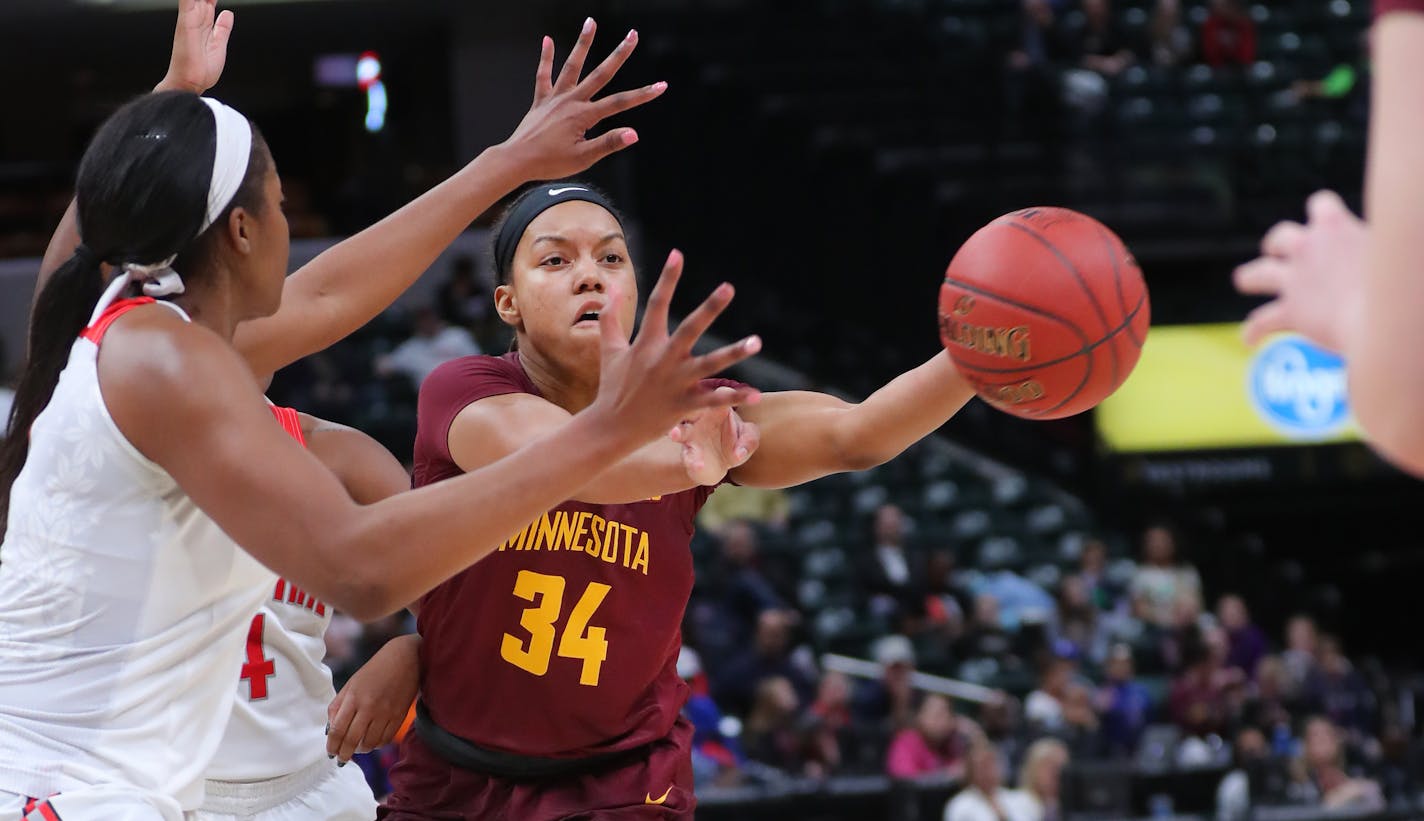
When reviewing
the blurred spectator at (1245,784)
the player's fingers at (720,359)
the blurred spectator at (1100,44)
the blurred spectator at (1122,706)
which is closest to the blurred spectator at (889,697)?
the blurred spectator at (1122,706)

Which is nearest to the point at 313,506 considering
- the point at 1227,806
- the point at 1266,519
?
the point at 1227,806

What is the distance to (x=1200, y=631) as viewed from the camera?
41.9 feet

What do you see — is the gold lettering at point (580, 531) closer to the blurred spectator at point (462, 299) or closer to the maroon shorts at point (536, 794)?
the maroon shorts at point (536, 794)

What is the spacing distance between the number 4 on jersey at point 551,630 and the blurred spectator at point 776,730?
6604 millimetres

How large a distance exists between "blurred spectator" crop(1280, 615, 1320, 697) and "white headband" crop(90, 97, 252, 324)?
428 inches

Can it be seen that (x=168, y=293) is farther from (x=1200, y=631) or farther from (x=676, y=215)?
(x=676, y=215)

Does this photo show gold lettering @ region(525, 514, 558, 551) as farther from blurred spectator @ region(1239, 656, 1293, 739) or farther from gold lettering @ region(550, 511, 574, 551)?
blurred spectator @ region(1239, 656, 1293, 739)

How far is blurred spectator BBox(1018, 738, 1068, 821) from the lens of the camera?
31.5 ft

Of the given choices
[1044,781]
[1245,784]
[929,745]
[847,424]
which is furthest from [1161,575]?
[847,424]

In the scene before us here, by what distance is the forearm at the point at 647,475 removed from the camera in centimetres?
295

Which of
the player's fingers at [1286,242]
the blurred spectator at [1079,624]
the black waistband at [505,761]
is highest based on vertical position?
the player's fingers at [1286,242]

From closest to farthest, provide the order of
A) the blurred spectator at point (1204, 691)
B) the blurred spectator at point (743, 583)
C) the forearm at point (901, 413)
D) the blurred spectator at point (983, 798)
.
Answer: the forearm at point (901, 413) → the blurred spectator at point (983, 798) → the blurred spectator at point (1204, 691) → the blurred spectator at point (743, 583)

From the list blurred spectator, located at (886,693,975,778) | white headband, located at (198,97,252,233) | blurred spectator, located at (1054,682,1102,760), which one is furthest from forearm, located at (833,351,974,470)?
blurred spectator, located at (1054,682,1102,760)

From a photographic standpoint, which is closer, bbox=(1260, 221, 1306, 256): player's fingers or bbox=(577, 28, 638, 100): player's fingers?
bbox=(1260, 221, 1306, 256): player's fingers
